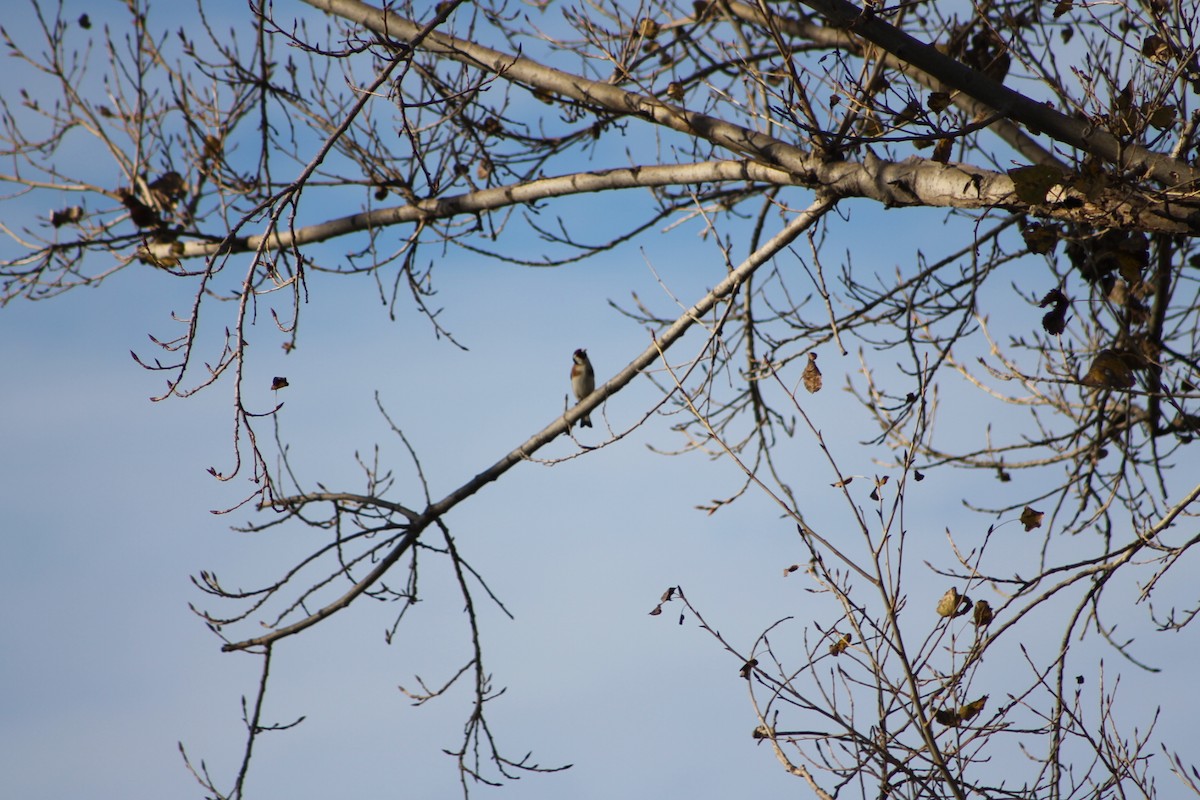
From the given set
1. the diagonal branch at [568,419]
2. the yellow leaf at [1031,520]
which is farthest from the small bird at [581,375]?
the yellow leaf at [1031,520]

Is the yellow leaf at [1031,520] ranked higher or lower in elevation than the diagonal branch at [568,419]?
lower

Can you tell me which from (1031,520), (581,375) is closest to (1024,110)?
(1031,520)

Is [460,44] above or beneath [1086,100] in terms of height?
above

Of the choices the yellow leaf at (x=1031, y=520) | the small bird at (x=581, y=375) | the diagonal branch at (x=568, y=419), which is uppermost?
the small bird at (x=581, y=375)

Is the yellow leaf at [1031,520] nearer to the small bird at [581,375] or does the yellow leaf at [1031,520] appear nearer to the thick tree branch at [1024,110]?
the thick tree branch at [1024,110]

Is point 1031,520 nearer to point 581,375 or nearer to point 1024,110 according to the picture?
point 1024,110

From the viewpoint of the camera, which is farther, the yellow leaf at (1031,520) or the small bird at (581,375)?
the small bird at (581,375)

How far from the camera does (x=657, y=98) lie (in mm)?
5352

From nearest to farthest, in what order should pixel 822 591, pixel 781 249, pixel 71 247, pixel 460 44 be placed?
pixel 822 591 → pixel 781 249 → pixel 460 44 → pixel 71 247

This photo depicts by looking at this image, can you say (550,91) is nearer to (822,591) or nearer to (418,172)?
(418,172)

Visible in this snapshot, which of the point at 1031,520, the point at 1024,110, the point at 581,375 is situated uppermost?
the point at 581,375

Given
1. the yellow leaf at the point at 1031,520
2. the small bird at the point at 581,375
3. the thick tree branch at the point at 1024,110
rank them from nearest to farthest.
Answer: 1. the thick tree branch at the point at 1024,110
2. the yellow leaf at the point at 1031,520
3. the small bird at the point at 581,375

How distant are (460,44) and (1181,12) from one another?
3385 millimetres

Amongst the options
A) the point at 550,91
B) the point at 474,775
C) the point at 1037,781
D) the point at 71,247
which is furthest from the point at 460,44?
the point at 1037,781
